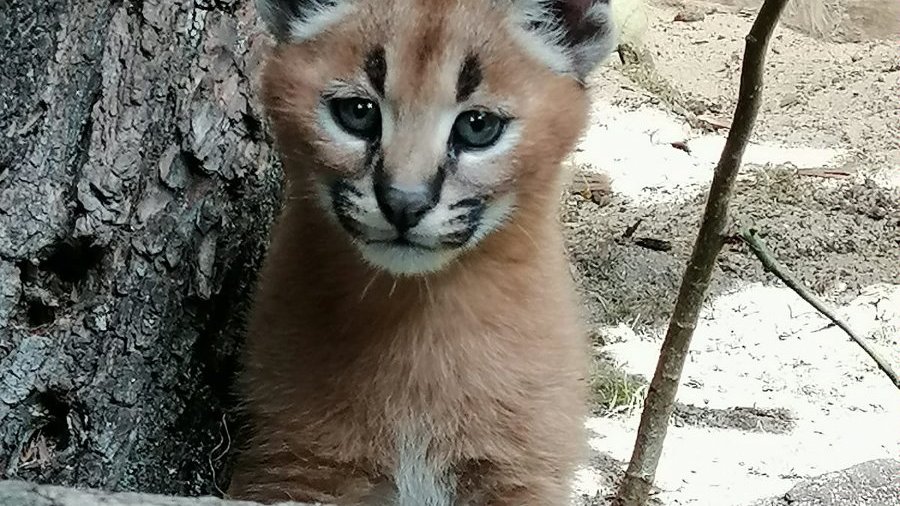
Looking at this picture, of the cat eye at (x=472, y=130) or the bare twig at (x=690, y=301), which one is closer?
the cat eye at (x=472, y=130)

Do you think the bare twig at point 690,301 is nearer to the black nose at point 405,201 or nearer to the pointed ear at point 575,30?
the pointed ear at point 575,30

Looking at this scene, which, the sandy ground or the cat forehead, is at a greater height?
the cat forehead

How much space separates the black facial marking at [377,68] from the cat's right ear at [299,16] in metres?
0.11

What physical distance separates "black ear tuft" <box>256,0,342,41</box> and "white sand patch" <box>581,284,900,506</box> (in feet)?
4.68

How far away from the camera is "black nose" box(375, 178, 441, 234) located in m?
1.69

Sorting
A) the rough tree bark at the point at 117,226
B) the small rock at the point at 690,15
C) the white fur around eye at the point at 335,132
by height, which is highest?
the white fur around eye at the point at 335,132

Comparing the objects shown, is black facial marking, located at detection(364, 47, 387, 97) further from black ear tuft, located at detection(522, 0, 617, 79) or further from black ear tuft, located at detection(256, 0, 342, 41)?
black ear tuft, located at detection(522, 0, 617, 79)

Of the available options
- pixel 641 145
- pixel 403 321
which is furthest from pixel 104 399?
pixel 641 145

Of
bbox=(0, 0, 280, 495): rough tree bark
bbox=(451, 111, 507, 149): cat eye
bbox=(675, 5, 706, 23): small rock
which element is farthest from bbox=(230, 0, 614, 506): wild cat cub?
bbox=(675, 5, 706, 23): small rock

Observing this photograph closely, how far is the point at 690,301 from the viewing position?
2488 millimetres

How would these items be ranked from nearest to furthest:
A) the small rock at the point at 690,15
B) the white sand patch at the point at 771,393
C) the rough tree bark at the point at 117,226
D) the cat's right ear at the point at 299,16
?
the cat's right ear at the point at 299,16 < the rough tree bark at the point at 117,226 < the white sand patch at the point at 771,393 < the small rock at the point at 690,15

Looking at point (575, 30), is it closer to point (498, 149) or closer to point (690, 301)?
point (498, 149)

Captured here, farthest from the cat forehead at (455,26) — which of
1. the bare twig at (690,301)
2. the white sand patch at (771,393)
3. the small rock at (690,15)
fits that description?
the small rock at (690,15)

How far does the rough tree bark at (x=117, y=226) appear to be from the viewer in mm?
2016
